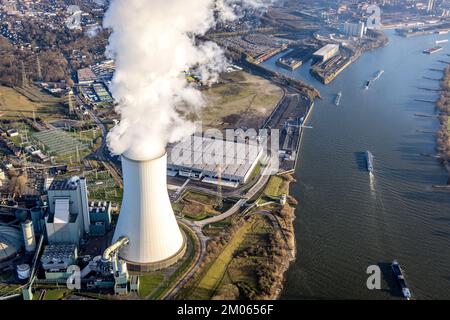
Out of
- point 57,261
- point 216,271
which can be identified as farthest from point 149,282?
point 57,261

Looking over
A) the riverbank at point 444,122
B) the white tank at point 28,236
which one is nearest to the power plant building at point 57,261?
the white tank at point 28,236

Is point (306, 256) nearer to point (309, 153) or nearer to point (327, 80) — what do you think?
point (309, 153)

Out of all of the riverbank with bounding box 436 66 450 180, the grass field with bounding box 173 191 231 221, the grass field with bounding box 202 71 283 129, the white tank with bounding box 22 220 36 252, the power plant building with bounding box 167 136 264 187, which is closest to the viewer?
the white tank with bounding box 22 220 36 252

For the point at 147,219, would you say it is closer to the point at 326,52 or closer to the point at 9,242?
the point at 9,242

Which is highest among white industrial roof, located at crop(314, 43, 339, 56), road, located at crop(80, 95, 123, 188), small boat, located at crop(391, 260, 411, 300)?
white industrial roof, located at crop(314, 43, 339, 56)

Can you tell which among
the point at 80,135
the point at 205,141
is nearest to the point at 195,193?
the point at 205,141

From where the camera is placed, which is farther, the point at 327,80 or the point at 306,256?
the point at 327,80

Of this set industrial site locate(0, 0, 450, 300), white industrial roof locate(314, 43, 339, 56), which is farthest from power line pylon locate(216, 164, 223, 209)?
white industrial roof locate(314, 43, 339, 56)

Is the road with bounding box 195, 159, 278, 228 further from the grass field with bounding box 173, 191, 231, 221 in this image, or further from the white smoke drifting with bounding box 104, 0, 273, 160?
the white smoke drifting with bounding box 104, 0, 273, 160
